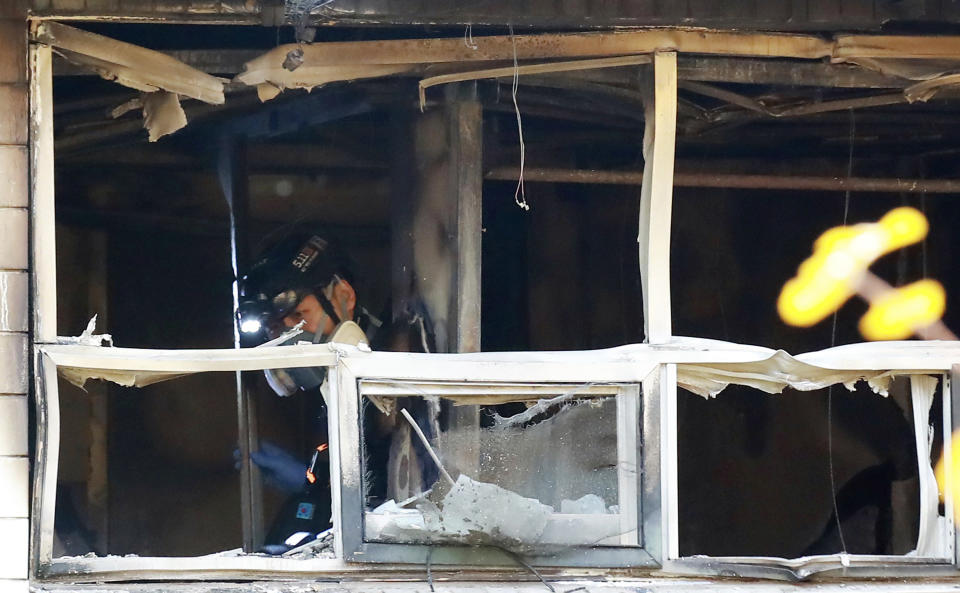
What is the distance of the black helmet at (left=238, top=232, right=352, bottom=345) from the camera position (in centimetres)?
488

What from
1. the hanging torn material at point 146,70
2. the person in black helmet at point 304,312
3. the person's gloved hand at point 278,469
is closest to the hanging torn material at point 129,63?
the hanging torn material at point 146,70

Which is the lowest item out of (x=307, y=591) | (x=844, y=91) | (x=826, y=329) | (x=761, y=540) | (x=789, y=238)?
(x=761, y=540)

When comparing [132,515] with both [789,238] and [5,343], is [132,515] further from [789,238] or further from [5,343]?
[789,238]

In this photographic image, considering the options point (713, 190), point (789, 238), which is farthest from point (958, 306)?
point (713, 190)

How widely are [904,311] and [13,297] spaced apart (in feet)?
17.9

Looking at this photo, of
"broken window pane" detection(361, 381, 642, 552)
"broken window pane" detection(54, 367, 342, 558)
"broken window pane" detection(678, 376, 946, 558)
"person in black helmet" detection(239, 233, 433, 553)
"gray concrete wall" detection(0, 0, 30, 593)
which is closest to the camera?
"gray concrete wall" detection(0, 0, 30, 593)

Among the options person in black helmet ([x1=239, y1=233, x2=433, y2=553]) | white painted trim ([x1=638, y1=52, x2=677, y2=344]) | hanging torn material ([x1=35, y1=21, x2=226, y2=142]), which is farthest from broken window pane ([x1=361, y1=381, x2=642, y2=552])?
hanging torn material ([x1=35, y1=21, x2=226, y2=142])

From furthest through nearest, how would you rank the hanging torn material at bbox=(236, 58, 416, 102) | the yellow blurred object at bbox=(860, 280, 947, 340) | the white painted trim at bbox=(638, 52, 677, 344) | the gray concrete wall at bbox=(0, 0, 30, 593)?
the yellow blurred object at bbox=(860, 280, 947, 340)
the white painted trim at bbox=(638, 52, 677, 344)
the hanging torn material at bbox=(236, 58, 416, 102)
the gray concrete wall at bbox=(0, 0, 30, 593)

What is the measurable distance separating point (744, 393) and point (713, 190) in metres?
1.35

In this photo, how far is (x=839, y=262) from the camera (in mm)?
6902

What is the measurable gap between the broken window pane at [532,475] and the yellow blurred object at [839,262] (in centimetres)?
353

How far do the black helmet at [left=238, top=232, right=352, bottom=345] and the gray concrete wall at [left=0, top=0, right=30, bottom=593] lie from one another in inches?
54.4

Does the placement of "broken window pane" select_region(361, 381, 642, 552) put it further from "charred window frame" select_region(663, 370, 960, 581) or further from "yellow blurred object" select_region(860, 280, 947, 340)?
"yellow blurred object" select_region(860, 280, 947, 340)

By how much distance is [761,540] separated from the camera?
7082 mm
